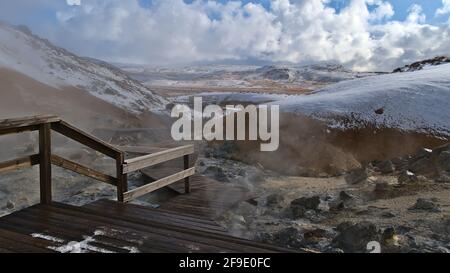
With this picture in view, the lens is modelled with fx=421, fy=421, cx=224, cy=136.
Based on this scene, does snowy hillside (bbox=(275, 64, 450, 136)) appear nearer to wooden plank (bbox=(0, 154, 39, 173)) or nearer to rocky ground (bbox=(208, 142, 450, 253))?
rocky ground (bbox=(208, 142, 450, 253))

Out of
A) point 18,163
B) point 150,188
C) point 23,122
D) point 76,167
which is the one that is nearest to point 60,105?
point 150,188

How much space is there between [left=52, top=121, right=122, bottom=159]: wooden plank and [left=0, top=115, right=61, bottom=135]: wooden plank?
0.13 m

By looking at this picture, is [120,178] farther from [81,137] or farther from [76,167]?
[81,137]

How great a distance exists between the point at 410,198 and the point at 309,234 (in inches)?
124

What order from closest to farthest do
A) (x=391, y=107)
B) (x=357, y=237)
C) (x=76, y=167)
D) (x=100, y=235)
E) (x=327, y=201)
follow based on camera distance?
(x=100, y=235) → (x=76, y=167) → (x=357, y=237) → (x=327, y=201) → (x=391, y=107)

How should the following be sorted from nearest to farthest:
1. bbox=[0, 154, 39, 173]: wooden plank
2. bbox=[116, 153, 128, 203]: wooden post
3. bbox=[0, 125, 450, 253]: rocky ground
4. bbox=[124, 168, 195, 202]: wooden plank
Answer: bbox=[0, 154, 39, 173]: wooden plank → bbox=[116, 153, 128, 203]: wooden post → bbox=[124, 168, 195, 202]: wooden plank → bbox=[0, 125, 450, 253]: rocky ground

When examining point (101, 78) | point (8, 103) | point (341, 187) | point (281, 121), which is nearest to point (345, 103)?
point (281, 121)

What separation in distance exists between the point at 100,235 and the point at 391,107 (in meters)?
14.3

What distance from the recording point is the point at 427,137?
14.4 m

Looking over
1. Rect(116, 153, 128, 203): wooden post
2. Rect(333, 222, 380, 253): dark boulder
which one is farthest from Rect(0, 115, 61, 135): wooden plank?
Rect(333, 222, 380, 253): dark boulder

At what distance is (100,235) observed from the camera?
3693mm

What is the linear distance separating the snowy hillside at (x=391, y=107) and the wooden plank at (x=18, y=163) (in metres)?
12.0

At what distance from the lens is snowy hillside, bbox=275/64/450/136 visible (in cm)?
1501

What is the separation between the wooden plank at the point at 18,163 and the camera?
13.5 ft
